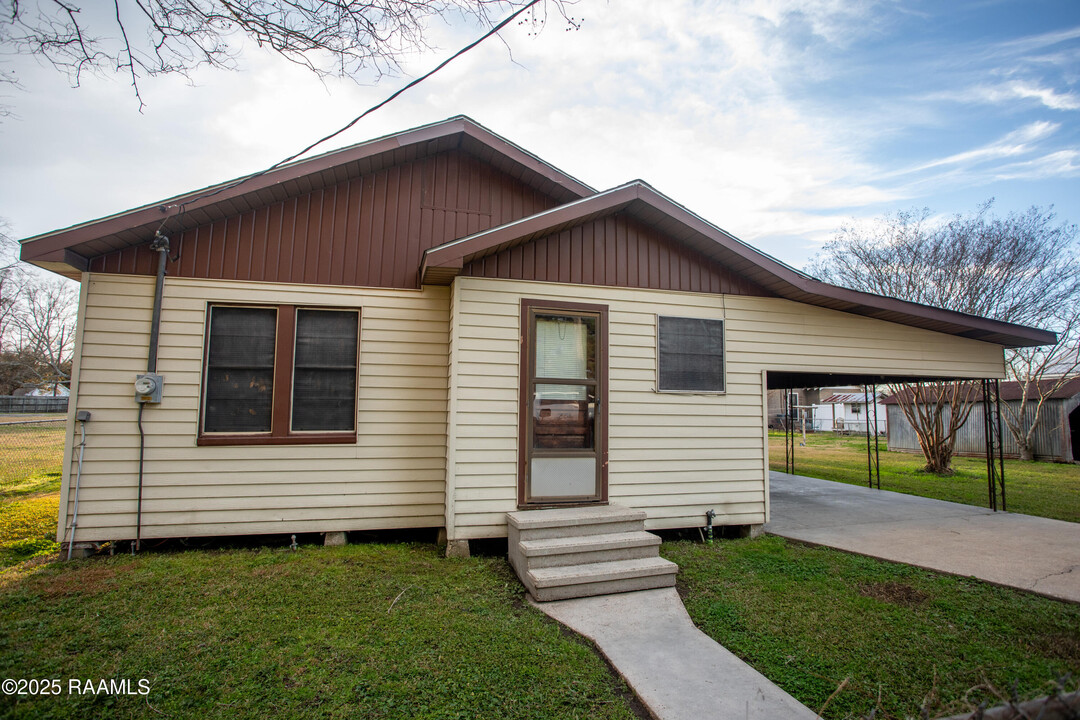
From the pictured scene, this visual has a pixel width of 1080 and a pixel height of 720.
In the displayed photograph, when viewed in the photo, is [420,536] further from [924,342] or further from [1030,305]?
[1030,305]

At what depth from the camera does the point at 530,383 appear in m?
5.24

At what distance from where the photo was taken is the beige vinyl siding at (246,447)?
491 centimetres

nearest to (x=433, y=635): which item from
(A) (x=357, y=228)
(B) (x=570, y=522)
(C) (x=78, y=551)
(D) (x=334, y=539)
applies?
(B) (x=570, y=522)

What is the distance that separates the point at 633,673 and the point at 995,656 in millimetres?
2192

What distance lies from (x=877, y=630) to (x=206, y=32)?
5.93 m

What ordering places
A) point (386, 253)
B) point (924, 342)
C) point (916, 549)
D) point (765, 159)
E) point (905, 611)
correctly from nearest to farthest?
point (905, 611)
point (916, 549)
point (386, 253)
point (924, 342)
point (765, 159)

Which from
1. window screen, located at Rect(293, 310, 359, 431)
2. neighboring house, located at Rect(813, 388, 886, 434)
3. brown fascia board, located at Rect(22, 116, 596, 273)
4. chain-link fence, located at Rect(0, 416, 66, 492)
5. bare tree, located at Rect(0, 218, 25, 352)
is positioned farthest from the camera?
neighboring house, located at Rect(813, 388, 886, 434)

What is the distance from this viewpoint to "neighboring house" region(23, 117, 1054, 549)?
497cm

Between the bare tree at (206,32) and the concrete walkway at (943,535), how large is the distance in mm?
5545

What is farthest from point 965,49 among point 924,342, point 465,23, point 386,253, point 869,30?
point 386,253

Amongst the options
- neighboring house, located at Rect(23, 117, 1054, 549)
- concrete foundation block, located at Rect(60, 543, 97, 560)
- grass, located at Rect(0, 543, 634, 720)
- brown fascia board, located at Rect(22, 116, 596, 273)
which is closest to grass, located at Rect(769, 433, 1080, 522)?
neighboring house, located at Rect(23, 117, 1054, 549)

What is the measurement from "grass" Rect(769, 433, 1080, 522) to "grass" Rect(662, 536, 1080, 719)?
15.3 ft

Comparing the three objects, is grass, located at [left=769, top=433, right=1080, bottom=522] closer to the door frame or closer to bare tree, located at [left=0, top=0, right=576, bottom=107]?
the door frame

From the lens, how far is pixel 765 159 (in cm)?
1138
